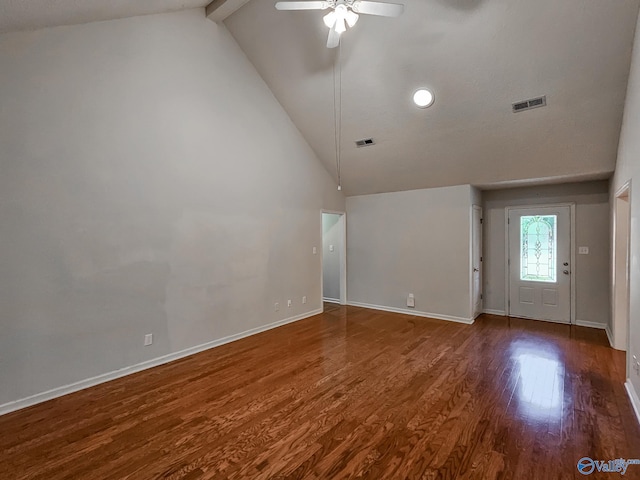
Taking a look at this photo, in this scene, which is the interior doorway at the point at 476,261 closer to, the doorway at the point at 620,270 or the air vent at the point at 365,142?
the doorway at the point at 620,270

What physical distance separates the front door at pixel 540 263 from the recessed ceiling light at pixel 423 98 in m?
2.91

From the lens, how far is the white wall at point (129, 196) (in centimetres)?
276

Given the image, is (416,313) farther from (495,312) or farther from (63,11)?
(63,11)

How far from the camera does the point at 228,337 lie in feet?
14.7

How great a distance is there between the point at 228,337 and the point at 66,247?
2.28 meters

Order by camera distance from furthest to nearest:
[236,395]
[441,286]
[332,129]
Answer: [441,286], [332,129], [236,395]

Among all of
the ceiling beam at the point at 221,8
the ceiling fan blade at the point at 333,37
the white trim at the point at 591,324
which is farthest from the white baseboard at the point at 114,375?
the white trim at the point at 591,324

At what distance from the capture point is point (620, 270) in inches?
154

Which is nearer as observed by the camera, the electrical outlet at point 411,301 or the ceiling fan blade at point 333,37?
the ceiling fan blade at point 333,37

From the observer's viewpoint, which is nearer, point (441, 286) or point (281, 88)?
point (281, 88)

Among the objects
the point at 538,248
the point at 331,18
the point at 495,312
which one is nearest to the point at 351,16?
the point at 331,18

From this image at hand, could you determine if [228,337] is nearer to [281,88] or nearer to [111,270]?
[111,270]

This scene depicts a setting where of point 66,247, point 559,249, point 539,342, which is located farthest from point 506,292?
point 66,247

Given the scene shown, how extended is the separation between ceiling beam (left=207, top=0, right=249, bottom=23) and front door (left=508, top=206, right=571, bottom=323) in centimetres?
546
